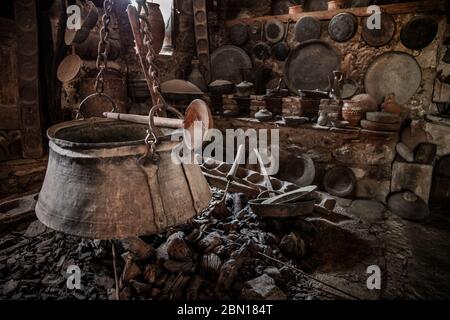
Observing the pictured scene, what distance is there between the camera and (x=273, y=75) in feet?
21.9

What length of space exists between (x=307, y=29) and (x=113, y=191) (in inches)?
232

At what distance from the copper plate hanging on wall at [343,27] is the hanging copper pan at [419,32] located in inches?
33.8

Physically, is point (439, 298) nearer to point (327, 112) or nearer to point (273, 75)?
point (327, 112)

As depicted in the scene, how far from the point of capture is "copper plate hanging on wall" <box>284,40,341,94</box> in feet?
19.3

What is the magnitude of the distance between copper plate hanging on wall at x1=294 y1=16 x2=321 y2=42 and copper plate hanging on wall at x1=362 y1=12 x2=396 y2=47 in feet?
2.89

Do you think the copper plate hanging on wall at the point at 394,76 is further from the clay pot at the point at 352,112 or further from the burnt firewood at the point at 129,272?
the burnt firewood at the point at 129,272

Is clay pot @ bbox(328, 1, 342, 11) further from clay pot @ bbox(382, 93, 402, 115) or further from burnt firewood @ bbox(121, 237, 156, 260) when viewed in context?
burnt firewood @ bbox(121, 237, 156, 260)

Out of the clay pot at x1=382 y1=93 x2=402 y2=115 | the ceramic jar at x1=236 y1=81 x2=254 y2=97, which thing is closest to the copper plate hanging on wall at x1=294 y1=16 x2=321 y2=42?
the ceramic jar at x1=236 y1=81 x2=254 y2=97

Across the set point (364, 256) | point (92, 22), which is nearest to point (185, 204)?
point (364, 256)

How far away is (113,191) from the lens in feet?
4.51

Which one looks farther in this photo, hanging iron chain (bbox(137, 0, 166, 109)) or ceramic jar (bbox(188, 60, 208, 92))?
ceramic jar (bbox(188, 60, 208, 92))

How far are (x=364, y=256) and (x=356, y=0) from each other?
534cm

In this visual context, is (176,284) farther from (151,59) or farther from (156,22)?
(156,22)

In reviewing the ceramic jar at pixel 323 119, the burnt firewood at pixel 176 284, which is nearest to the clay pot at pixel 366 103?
the ceramic jar at pixel 323 119
